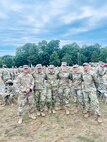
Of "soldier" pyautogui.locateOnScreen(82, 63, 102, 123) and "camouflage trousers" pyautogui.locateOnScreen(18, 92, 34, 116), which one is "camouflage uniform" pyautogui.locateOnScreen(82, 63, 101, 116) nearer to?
"soldier" pyautogui.locateOnScreen(82, 63, 102, 123)

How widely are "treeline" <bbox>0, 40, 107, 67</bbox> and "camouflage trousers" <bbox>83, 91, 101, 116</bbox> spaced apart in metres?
66.0

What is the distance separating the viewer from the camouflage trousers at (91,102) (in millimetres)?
11227

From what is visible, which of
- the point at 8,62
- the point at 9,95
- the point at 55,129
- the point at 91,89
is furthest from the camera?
the point at 8,62

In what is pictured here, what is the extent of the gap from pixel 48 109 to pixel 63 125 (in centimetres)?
145

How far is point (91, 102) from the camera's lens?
11.5m

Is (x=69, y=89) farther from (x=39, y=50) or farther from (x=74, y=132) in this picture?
(x=39, y=50)

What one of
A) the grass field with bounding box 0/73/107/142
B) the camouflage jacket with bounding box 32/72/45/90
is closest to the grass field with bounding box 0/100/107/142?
the grass field with bounding box 0/73/107/142

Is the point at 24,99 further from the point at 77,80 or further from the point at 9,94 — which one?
the point at 9,94

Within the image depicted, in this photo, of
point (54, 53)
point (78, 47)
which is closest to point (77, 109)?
point (54, 53)

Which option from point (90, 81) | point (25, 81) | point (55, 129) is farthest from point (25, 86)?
point (90, 81)

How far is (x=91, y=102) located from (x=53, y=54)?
226 feet

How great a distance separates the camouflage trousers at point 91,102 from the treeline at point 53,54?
65972 millimetres

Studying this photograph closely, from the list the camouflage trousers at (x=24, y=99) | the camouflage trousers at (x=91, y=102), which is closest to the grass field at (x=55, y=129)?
the camouflage trousers at (x=91, y=102)

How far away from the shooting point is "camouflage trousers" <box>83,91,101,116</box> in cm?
1123
